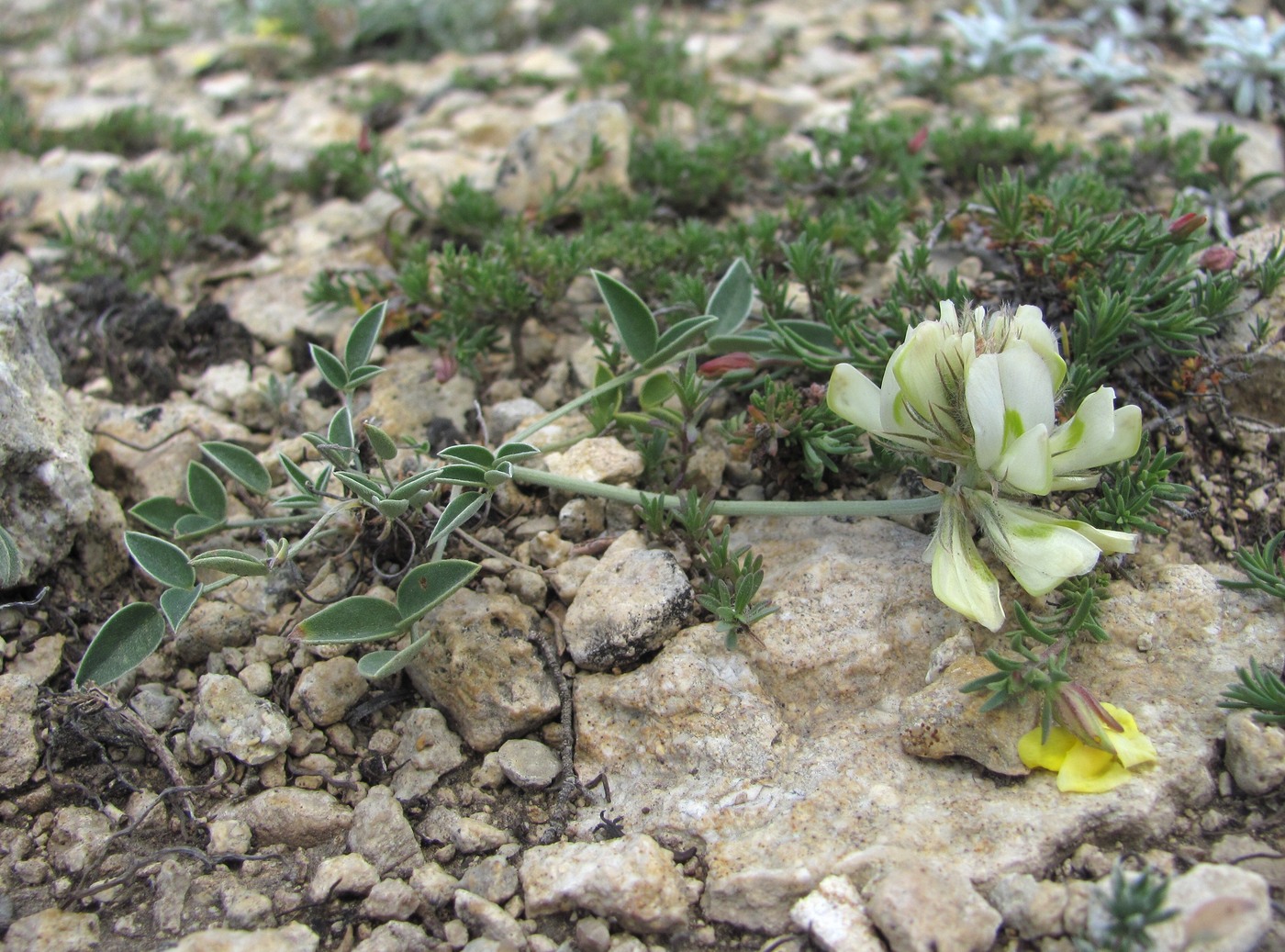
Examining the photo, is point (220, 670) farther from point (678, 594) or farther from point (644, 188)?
point (644, 188)

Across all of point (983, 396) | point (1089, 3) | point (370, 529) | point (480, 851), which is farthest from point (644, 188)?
point (1089, 3)

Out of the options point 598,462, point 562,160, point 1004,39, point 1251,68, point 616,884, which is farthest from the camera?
point 1004,39

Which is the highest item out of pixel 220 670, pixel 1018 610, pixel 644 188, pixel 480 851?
pixel 644 188

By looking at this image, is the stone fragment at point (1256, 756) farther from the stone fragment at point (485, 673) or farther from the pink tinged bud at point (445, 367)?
the pink tinged bud at point (445, 367)

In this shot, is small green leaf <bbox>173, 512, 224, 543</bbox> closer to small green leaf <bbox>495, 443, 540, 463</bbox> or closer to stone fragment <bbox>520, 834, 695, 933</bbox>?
small green leaf <bbox>495, 443, 540, 463</bbox>

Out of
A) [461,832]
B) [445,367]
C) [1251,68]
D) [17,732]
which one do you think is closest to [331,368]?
[445,367]

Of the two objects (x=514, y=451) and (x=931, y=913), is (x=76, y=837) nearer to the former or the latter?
(x=514, y=451)
